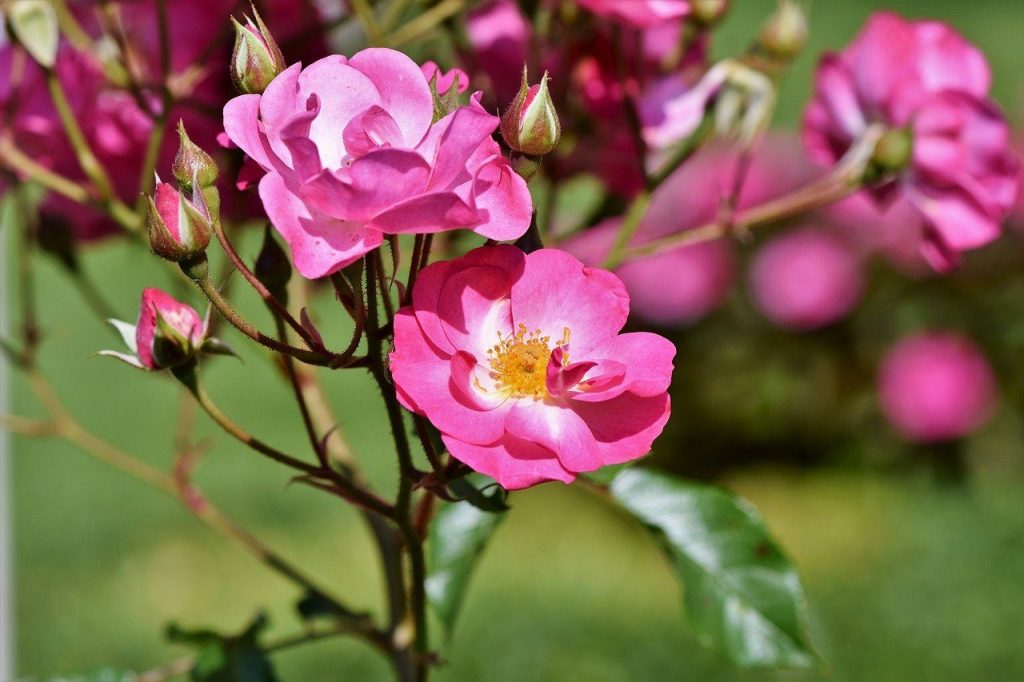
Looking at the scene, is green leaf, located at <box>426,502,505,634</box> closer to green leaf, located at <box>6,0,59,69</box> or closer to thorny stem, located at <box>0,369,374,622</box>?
thorny stem, located at <box>0,369,374,622</box>

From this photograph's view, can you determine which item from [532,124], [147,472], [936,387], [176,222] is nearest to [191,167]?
[176,222]

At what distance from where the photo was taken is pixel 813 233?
2.32 meters

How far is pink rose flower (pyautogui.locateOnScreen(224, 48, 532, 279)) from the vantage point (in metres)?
A: 0.40

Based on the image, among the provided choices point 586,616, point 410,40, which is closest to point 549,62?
point 410,40

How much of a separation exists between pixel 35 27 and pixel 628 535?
164 centimetres


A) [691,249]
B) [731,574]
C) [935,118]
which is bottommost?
[731,574]

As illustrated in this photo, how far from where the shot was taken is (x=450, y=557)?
67cm

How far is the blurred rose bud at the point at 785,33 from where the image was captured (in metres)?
0.76

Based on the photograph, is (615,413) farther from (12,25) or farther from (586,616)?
(586,616)

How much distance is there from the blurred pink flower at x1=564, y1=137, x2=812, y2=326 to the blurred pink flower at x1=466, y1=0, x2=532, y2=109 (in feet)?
4.54

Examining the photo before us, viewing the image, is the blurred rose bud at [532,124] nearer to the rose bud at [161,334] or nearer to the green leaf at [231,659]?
the rose bud at [161,334]

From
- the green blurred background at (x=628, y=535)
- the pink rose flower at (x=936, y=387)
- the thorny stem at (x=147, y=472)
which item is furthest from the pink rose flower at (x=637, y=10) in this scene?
the pink rose flower at (x=936, y=387)

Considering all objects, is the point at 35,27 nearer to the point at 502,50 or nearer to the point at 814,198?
the point at 502,50

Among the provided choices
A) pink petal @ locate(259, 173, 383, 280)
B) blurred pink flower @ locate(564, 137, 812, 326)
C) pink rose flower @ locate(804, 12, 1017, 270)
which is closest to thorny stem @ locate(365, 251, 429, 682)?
pink petal @ locate(259, 173, 383, 280)
